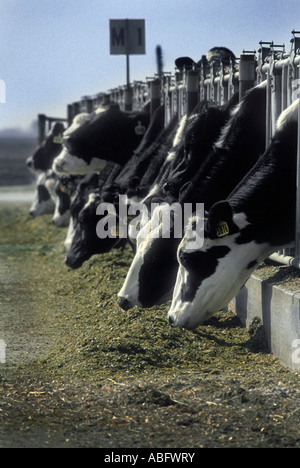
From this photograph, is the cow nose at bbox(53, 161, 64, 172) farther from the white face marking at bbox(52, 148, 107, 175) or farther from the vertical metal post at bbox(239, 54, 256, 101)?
the vertical metal post at bbox(239, 54, 256, 101)

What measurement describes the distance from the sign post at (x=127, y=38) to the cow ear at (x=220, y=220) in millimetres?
9553

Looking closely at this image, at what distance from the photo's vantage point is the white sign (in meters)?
15.1

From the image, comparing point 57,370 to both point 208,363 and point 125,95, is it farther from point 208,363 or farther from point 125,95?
point 125,95

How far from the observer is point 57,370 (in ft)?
19.3

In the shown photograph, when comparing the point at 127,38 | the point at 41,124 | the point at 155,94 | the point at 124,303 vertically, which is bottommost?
the point at 41,124

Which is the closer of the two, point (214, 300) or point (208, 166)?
point (214, 300)

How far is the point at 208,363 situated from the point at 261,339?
2.04ft

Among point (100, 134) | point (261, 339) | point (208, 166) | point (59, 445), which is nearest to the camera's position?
point (59, 445)

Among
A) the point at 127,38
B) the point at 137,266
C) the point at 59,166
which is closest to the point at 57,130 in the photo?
the point at 127,38

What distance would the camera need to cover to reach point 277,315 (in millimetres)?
6008

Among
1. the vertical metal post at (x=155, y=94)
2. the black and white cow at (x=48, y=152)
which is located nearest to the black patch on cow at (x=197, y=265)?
the vertical metal post at (x=155, y=94)

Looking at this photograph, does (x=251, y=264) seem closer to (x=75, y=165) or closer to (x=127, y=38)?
(x=75, y=165)

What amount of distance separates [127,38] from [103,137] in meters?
3.30
